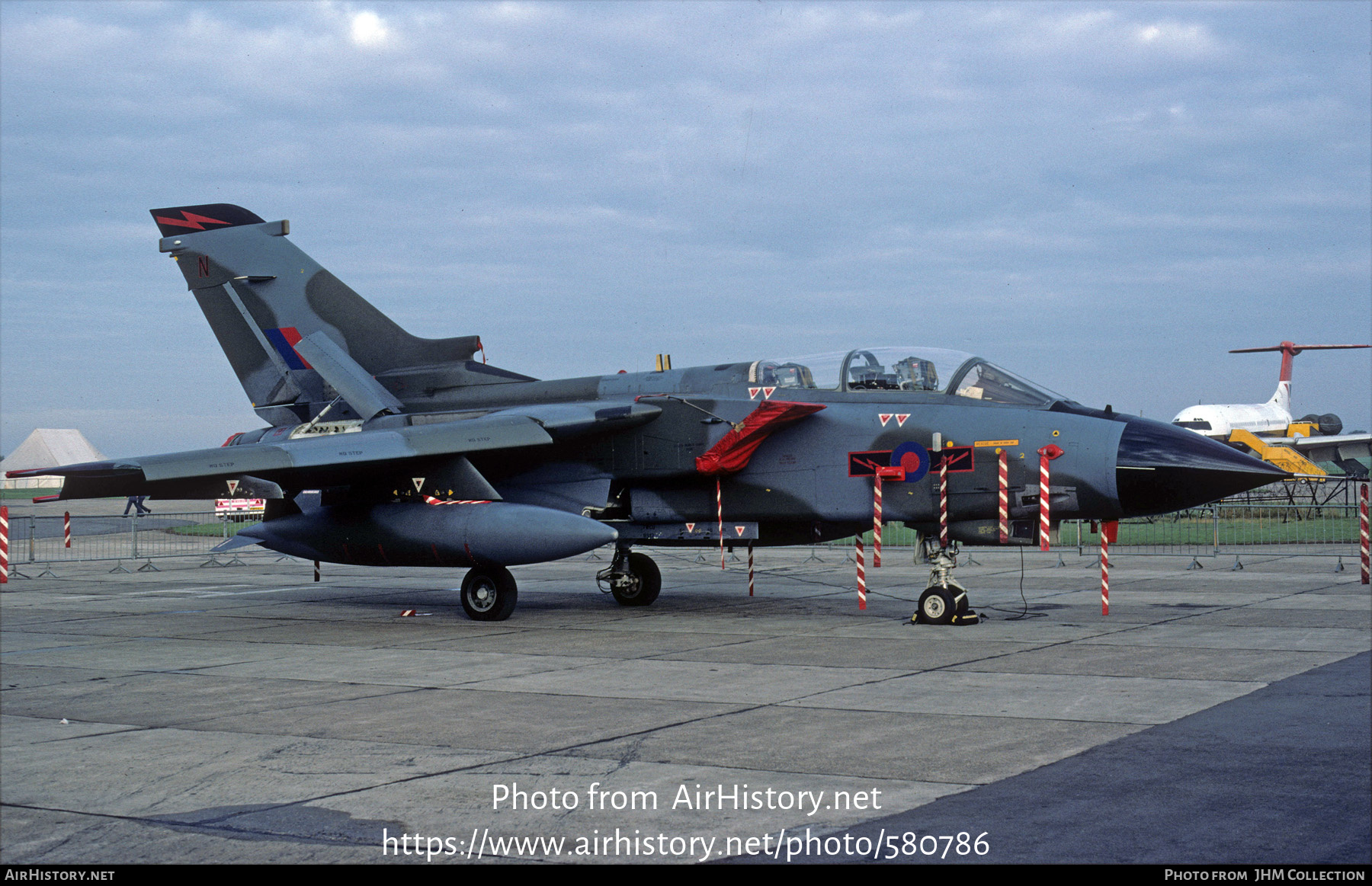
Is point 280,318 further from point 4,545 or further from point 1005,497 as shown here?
point 1005,497

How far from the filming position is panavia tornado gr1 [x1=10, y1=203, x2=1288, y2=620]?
1116 cm

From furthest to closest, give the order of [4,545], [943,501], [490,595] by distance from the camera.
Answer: [4,545] → [490,595] → [943,501]

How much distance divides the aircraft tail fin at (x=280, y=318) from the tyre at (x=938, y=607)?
7012 mm

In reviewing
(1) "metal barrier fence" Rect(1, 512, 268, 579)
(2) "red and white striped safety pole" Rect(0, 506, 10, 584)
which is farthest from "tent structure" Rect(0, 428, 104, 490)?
(2) "red and white striped safety pole" Rect(0, 506, 10, 584)

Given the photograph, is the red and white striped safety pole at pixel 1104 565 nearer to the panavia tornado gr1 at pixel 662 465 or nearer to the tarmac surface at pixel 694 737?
the tarmac surface at pixel 694 737

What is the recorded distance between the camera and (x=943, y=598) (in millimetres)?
11547

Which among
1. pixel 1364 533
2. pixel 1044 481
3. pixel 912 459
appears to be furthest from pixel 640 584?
pixel 1364 533

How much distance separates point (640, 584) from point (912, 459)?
4194 millimetres

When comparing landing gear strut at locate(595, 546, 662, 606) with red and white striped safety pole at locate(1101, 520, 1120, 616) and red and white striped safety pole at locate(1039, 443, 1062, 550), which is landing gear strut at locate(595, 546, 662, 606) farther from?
red and white striped safety pole at locate(1101, 520, 1120, 616)

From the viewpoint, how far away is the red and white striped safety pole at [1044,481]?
1102 cm

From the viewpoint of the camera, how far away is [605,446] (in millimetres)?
13383

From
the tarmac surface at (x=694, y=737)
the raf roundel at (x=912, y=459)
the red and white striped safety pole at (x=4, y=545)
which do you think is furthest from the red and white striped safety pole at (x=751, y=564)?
the red and white striped safety pole at (x=4, y=545)

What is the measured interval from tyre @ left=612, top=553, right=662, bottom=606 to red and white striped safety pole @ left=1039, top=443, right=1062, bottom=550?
5.05 metres
